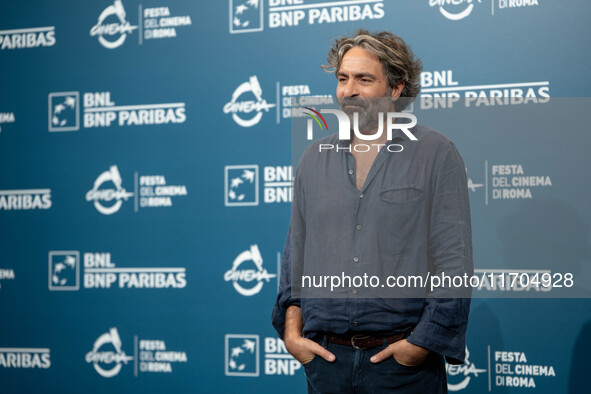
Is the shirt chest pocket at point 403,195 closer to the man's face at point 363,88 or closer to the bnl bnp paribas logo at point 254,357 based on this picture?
the man's face at point 363,88

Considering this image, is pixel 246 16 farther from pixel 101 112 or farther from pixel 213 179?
pixel 101 112

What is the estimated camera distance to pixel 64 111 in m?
3.71

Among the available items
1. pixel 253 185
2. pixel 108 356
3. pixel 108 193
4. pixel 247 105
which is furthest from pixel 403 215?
pixel 108 356

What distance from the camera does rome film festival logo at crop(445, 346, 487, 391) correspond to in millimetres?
2980

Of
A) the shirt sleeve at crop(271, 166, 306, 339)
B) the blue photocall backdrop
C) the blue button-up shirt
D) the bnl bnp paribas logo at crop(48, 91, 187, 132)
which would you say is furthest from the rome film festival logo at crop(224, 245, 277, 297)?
the blue button-up shirt

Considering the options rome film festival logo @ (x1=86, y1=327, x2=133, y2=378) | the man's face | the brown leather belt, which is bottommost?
rome film festival logo @ (x1=86, y1=327, x2=133, y2=378)

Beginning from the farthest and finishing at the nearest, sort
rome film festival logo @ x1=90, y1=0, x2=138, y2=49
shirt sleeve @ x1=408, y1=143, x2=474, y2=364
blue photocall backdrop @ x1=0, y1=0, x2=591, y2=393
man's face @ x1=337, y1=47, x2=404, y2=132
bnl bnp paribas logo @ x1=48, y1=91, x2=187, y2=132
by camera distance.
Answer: rome film festival logo @ x1=90, y1=0, x2=138, y2=49 → bnl bnp paribas logo @ x1=48, y1=91, x2=187, y2=132 → blue photocall backdrop @ x1=0, y1=0, x2=591, y2=393 → man's face @ x1=337, y1=47, x2=404, y2=132 → shirt sleeve @ x1=408, y1=143, x2=474, y2=364

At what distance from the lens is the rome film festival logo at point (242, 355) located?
3307 mm

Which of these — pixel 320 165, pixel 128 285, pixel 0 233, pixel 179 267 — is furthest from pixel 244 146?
pixel 0 233

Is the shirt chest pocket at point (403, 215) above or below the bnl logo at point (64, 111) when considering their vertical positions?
below

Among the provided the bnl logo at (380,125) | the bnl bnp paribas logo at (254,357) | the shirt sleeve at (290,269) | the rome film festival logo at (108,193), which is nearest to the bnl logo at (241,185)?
the rome film festival logo at (108,193)

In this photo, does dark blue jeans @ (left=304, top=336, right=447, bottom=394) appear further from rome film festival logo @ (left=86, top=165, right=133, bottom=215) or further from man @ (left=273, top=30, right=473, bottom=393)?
rome film festival logo @ (left=86, top=165, right=133, bottom=215)

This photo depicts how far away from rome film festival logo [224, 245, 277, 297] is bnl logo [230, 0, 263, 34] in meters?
1.07

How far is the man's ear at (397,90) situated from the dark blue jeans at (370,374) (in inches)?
31.8
